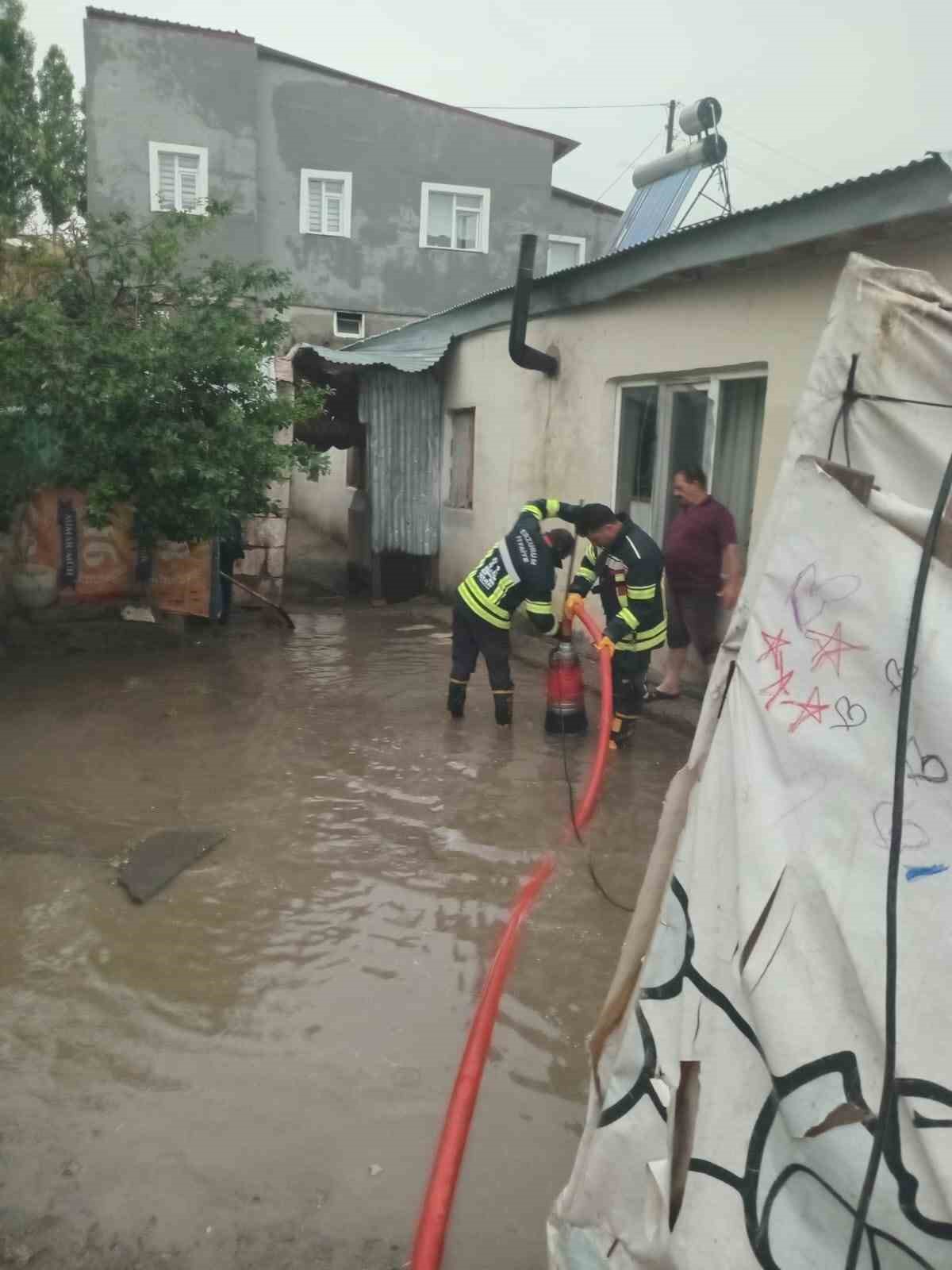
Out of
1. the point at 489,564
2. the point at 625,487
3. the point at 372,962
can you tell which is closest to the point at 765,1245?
the point at 372,962

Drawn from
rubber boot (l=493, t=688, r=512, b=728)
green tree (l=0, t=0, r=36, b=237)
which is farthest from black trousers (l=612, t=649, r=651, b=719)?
green tree (l=0, t=0, r=36, b=237)

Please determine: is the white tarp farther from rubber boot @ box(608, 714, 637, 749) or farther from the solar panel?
the solar panel

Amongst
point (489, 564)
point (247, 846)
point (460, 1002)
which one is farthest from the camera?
point (489, 564)

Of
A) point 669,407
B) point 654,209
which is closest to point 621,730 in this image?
point 669,407

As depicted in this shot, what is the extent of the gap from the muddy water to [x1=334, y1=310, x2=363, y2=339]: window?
14595mm

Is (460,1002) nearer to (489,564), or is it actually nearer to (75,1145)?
(75,1145)

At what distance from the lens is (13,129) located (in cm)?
1355

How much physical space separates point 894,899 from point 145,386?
7266 mm

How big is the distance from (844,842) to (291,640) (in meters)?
8.34

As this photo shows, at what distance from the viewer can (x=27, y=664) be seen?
8039 mm

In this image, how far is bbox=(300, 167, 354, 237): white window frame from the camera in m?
18.8

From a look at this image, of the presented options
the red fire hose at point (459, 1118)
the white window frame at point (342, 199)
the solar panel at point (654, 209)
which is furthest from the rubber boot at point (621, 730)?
the white window frame at point (342, 199)

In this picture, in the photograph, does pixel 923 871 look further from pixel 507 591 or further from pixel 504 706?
pixel 504 706

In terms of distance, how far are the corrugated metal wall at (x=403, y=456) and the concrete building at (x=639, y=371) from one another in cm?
2
